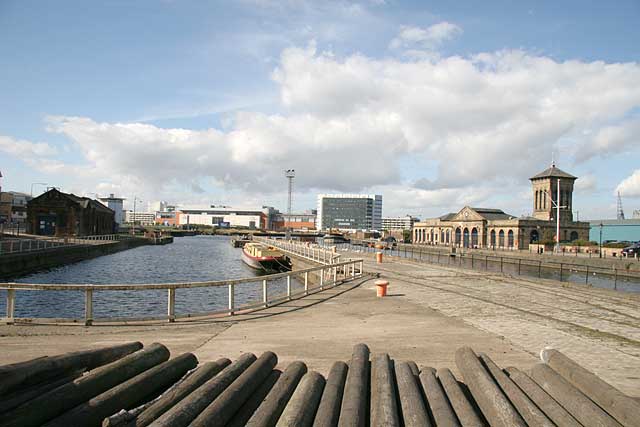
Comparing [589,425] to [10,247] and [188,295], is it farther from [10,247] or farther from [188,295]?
[10,247]

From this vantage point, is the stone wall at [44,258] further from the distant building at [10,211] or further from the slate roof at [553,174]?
the slate roof at [553,174]

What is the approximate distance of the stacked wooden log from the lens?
486 centimetres

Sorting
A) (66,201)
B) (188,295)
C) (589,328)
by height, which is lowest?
(188,295)

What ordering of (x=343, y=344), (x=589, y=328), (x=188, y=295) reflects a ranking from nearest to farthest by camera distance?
(x=343, y=344) < (x=589, y=328) < (x=188, y=295)

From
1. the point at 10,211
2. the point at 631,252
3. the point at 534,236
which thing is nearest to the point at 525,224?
the point at 534,236

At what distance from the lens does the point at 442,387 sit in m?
6.57

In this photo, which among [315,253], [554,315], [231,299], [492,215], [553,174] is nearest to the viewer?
[231,299]

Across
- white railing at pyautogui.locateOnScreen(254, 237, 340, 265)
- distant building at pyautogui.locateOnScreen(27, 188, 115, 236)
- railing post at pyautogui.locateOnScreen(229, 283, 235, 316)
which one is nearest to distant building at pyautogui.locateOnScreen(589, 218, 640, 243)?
white railing at pyautogui.locateOnScreen(254, 237, 340, 265)

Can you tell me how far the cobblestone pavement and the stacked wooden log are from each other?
2892 millimetres

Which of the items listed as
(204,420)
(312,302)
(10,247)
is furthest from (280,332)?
(10,247)

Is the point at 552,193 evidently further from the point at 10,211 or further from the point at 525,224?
the point at 10,211

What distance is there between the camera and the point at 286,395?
5.90m

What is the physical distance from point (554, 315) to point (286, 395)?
12.7 metres

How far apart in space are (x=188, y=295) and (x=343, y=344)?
783 inches
